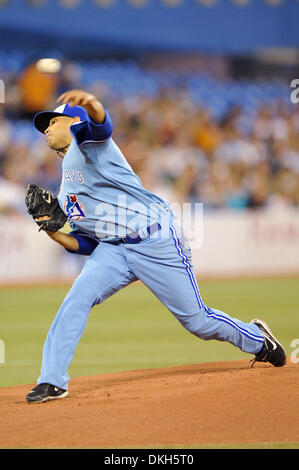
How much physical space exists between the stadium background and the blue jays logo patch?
6.53ft

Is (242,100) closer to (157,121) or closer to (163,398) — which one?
(157,121)

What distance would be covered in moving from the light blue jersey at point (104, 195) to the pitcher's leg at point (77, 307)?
19cm

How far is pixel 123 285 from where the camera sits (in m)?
5.55

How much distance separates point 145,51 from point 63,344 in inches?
792

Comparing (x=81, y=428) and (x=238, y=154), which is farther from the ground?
(x=238, y=154)

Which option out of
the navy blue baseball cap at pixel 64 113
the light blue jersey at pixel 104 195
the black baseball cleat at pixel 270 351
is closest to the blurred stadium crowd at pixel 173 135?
the black baseball cleat at pixel 270 351

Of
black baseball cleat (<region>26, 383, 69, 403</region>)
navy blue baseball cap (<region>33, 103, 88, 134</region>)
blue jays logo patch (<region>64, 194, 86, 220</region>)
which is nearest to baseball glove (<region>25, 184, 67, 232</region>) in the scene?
blue jays logo patch (<region>64, 194, 86, 220</region>)

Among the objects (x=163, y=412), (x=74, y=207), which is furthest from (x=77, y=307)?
(x=163, y=412)

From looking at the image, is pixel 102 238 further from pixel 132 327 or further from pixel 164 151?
pixel 164 151

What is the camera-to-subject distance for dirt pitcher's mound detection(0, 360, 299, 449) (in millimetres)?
4453

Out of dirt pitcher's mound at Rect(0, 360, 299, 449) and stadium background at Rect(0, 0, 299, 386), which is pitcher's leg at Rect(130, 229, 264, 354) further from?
stadium background at Rect(0, 0, 299, 386)
